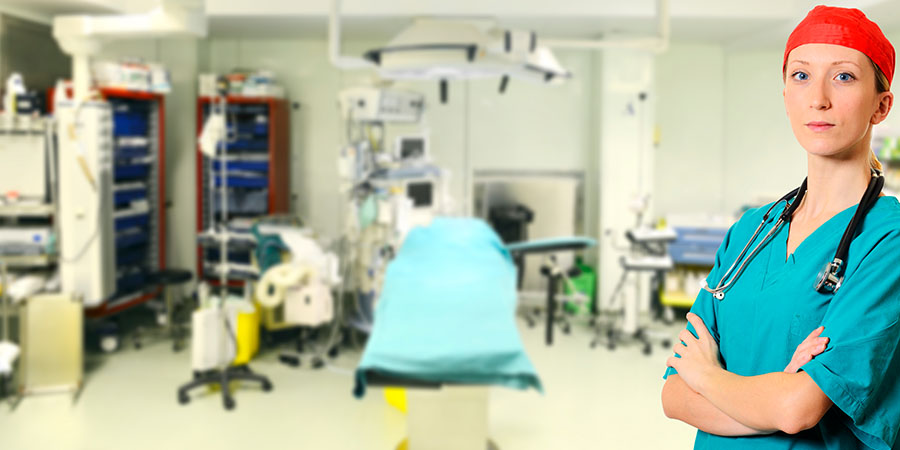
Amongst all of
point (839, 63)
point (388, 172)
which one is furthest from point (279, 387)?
point (839, 63)

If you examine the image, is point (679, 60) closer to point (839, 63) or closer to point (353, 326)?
point (353, 326)

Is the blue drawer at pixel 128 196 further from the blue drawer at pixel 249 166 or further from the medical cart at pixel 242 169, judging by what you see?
the blue drawer at pixel 249 166

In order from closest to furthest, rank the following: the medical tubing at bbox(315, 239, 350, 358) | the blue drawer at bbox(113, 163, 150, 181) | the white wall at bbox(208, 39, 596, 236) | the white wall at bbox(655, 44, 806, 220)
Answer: the medical tubing at bbox(315, 239, 350, 358) → the blue drawer at bbox(113, 163, 150, 181) → the white wall at bbox(655, 44, 806, 220) → the white wall at bbox(208, 39, 596, 236)

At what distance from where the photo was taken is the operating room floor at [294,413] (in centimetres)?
394

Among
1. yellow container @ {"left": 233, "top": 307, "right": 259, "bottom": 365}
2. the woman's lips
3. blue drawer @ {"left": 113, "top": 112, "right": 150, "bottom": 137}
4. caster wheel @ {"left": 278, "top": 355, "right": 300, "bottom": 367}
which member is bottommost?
caster wheel @ {"left": 278, "top": 355, "right": 300, "bottom": 367}

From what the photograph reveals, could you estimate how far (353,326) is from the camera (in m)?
5.63

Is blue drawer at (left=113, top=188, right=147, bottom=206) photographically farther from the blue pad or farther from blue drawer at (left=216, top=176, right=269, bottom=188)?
the blue pad

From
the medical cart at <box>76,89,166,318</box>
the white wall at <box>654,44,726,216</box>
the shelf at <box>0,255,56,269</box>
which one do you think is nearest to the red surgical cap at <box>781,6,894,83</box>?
the shelf at <box>0,255,56,269</box>

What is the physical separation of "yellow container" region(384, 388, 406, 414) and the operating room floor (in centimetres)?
5

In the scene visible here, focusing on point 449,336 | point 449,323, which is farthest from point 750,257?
point 449,323

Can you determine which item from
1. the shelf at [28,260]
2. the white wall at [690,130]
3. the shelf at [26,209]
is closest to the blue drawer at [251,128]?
the shelf at [26,209]

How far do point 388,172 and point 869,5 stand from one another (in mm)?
4478

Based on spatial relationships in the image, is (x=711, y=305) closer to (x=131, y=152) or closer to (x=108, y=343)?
(x=108, y=343)

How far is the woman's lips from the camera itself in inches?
31.8
